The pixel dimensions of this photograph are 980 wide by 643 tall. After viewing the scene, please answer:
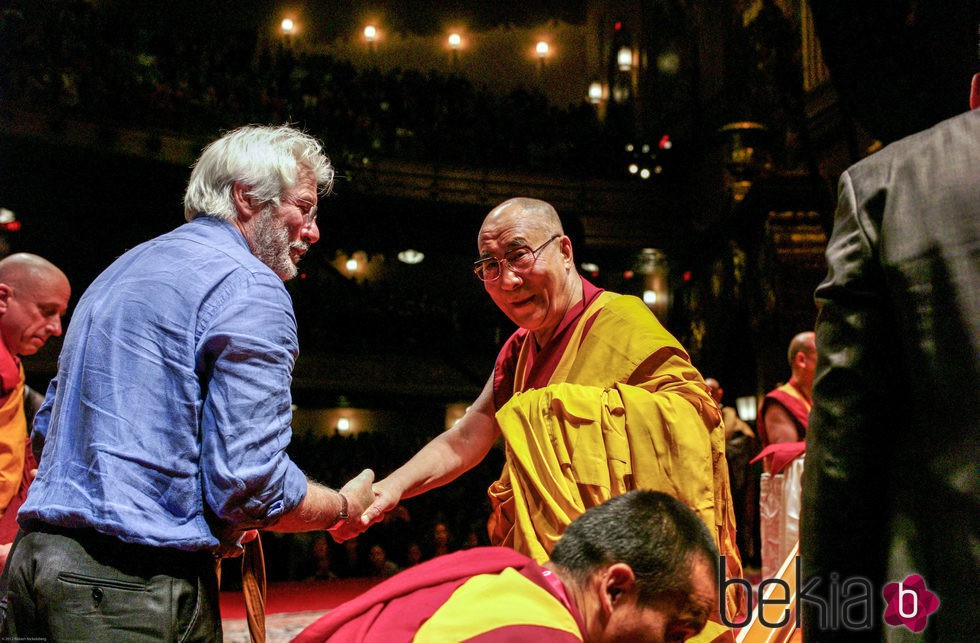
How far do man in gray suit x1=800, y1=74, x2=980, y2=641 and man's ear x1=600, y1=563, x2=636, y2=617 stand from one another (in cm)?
33

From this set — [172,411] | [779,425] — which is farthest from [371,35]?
[172,411]

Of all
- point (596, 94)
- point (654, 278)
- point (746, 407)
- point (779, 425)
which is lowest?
point (746, 407)

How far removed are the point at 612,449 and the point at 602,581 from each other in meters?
0.96

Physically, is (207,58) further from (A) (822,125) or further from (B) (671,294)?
(A) (822,125)

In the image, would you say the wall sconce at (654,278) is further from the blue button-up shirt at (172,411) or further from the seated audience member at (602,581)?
the seated audience member at (602,581)

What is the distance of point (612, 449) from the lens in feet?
7.93

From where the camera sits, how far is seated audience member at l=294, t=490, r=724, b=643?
143cm

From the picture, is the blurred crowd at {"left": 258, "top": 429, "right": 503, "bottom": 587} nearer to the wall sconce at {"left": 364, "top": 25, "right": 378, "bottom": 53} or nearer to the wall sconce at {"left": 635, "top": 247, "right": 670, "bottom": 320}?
the wall sconce at {"left": 635, "top": 247, "right": 670, "bottom": 320}

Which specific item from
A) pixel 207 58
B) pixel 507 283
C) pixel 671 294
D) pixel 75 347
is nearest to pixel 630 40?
pixel 671 294

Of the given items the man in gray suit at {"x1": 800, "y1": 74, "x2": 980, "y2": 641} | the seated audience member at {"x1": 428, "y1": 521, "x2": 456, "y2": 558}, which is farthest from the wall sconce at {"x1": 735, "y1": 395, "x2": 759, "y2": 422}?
the man in gray suit at {"x1": 800, "y1": 74, "x2": 980, "y2": 641}

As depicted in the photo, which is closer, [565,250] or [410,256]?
[565,250]

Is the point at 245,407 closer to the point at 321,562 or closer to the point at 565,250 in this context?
the point at 565,250

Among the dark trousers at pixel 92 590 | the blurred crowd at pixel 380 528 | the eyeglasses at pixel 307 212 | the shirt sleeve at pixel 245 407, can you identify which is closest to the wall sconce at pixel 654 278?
the blurred crowd at pixel 380 528

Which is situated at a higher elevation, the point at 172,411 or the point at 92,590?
the point at 172,411
